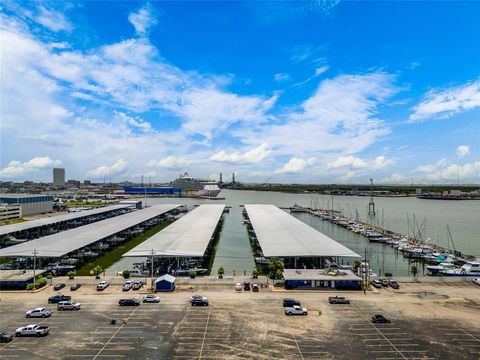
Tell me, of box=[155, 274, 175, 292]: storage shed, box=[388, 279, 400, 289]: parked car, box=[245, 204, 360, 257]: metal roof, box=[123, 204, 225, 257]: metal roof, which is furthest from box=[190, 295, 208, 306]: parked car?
box=[388, 279, 400, 289]: parked car

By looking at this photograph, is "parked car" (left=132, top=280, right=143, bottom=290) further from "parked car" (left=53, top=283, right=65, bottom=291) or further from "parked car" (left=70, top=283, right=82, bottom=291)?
"parked car" (left=53, top=283, right=65, bottom=291)

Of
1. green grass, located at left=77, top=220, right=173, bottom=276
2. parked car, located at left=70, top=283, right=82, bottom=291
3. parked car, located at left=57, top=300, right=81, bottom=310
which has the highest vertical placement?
parked car, located at left=57, top=300, right=81, bottom=310

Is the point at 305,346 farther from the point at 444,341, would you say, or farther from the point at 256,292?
the point at 256,292

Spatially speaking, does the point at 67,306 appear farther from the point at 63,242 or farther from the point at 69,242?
the point at 63,242

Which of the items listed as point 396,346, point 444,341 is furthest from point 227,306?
point 444,341

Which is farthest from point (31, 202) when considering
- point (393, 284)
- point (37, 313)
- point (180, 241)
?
point (393, 284)

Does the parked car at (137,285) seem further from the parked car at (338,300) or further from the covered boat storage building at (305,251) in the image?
the parked car at (338,300)

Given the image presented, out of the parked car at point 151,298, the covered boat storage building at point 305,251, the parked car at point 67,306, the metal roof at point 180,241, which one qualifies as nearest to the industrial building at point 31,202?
the metal roof at point 180,241
